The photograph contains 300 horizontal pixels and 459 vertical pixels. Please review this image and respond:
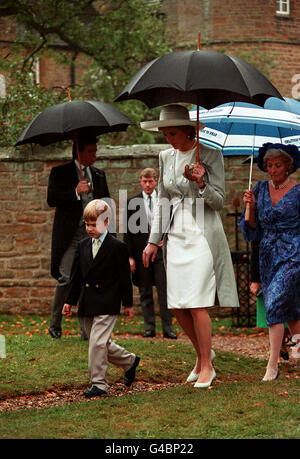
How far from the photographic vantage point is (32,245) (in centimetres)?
1183

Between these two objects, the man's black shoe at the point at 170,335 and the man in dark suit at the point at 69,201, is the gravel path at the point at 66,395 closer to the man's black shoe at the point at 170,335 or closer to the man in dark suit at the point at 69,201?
the man's black shoe at the point at 170,335

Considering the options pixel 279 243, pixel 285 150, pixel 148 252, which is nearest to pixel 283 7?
pixel 285 150

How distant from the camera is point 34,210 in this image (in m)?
11.8

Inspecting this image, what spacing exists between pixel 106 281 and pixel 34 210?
544 centimetres

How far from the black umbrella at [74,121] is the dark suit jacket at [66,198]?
0.42 m

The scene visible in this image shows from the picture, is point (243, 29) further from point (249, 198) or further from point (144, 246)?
point (249, 198)

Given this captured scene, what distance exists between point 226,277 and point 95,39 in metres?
13.0

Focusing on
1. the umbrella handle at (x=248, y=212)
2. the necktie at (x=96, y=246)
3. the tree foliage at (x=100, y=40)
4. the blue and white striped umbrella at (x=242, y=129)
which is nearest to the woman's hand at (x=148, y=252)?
the necktie at (x=96, y=246)

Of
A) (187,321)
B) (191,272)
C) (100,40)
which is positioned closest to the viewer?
(191,272)

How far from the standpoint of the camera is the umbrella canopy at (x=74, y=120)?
25.8 ft

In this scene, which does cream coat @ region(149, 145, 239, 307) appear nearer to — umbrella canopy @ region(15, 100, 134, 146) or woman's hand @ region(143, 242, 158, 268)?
woman's hand @ region(143, 242, 158, 268)

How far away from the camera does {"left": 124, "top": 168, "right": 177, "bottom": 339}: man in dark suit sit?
987 centimetres

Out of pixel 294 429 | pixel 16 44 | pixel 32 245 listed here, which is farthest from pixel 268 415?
pixel 16 44
